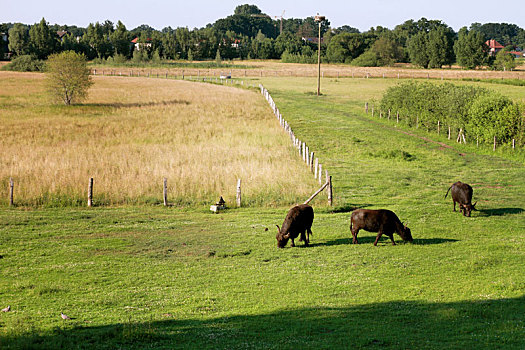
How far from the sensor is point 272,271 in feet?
56.0

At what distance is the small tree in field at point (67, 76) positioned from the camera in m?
68.2

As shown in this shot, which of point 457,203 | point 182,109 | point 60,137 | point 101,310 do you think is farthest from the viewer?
point 182,109

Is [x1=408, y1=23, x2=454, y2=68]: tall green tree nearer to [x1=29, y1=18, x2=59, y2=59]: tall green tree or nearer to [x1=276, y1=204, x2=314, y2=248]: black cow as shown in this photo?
[x1=29, y1=18, x2=59, y2=59]: tall green tree

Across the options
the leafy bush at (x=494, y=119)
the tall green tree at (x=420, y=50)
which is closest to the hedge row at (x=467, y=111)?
the leafy bush at (x=494, y=119)

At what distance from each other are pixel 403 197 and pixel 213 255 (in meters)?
12.9

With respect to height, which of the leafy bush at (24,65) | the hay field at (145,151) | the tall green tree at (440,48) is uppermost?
the tall green tree at (440,48)

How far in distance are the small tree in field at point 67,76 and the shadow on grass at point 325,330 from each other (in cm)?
6104

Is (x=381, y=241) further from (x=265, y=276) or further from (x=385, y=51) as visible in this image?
(x=385, y=51)

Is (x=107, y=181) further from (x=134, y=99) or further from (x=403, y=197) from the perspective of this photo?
(x=134, y=99)

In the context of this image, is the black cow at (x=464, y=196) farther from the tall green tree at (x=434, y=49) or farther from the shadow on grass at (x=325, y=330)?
the tall green tree at (x=434, y=49)

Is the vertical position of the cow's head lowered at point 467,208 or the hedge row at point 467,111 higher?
the hedge row at point 467,111

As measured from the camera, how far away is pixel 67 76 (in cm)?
6950

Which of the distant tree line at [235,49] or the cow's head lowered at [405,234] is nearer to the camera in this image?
the cow's head lowered at [405,234]

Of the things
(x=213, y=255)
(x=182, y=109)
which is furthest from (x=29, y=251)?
(x=182, y=109)
